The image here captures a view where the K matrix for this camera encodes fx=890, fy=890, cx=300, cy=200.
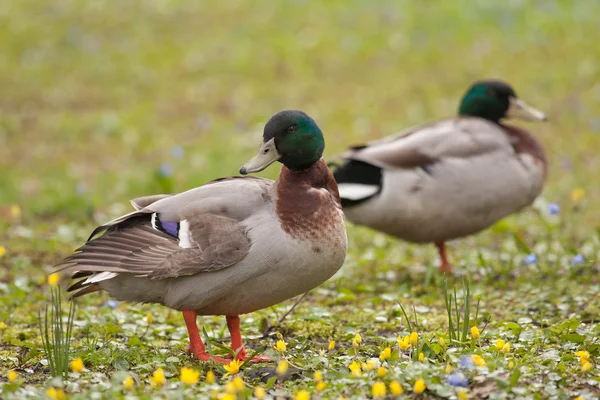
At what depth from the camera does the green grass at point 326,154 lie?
3.89 m

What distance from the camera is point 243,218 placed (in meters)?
4.04

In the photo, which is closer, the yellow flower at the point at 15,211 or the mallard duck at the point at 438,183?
the mallard duck at the point at 438,183

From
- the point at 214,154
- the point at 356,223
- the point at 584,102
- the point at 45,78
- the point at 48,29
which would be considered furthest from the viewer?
the point at 48,29

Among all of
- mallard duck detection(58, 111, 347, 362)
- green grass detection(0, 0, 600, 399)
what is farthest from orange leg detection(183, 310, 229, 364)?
green grass detection(0, 0, 600, 399)

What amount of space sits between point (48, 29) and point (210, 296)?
974cm

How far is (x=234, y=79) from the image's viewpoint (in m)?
11.4

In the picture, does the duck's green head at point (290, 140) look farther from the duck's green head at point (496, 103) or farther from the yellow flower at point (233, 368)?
the duck's green head at point (496, 103)

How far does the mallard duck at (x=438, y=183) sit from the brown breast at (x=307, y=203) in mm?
1739

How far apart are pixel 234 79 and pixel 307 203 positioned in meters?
7.54

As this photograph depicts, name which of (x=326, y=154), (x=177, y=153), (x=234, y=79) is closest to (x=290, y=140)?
(x=177, y=153)

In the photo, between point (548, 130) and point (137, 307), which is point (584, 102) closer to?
point (548, 130)

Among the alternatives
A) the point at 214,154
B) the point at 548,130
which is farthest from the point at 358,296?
the point at 548,130

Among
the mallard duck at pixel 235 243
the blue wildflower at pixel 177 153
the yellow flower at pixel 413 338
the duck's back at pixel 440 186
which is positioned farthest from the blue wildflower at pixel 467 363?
the blue wildflower at pixel 177 153

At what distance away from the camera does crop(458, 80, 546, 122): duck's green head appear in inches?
261
